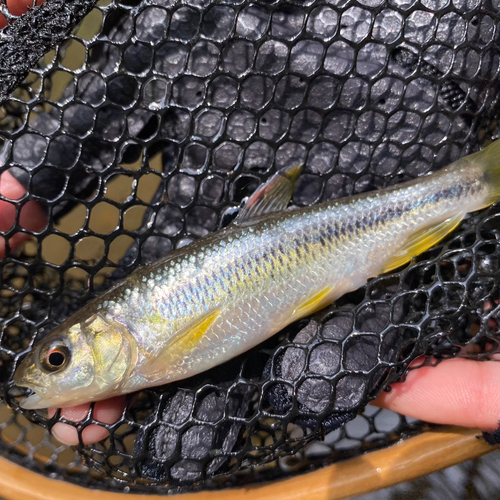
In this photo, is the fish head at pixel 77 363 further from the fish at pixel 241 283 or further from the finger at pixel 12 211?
the finger at pixel 12 211

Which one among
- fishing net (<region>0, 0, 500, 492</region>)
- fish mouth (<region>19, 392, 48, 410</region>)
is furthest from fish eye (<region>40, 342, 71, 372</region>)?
fishing net (<region>0, 0, 500, 492</region>)

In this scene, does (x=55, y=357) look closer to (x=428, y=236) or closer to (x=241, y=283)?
(x=241, y=283)

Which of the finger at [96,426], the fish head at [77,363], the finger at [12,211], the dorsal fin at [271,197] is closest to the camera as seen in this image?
the fish head at [77,363]

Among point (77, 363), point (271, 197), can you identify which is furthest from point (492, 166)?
point (77, 363)

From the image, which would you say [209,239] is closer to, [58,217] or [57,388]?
[57,388]

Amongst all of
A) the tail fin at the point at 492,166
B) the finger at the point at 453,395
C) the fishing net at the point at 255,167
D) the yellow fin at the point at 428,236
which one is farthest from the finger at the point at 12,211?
the tail fin at the point at 492,166

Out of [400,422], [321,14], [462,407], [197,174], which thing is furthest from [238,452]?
[321,14]
